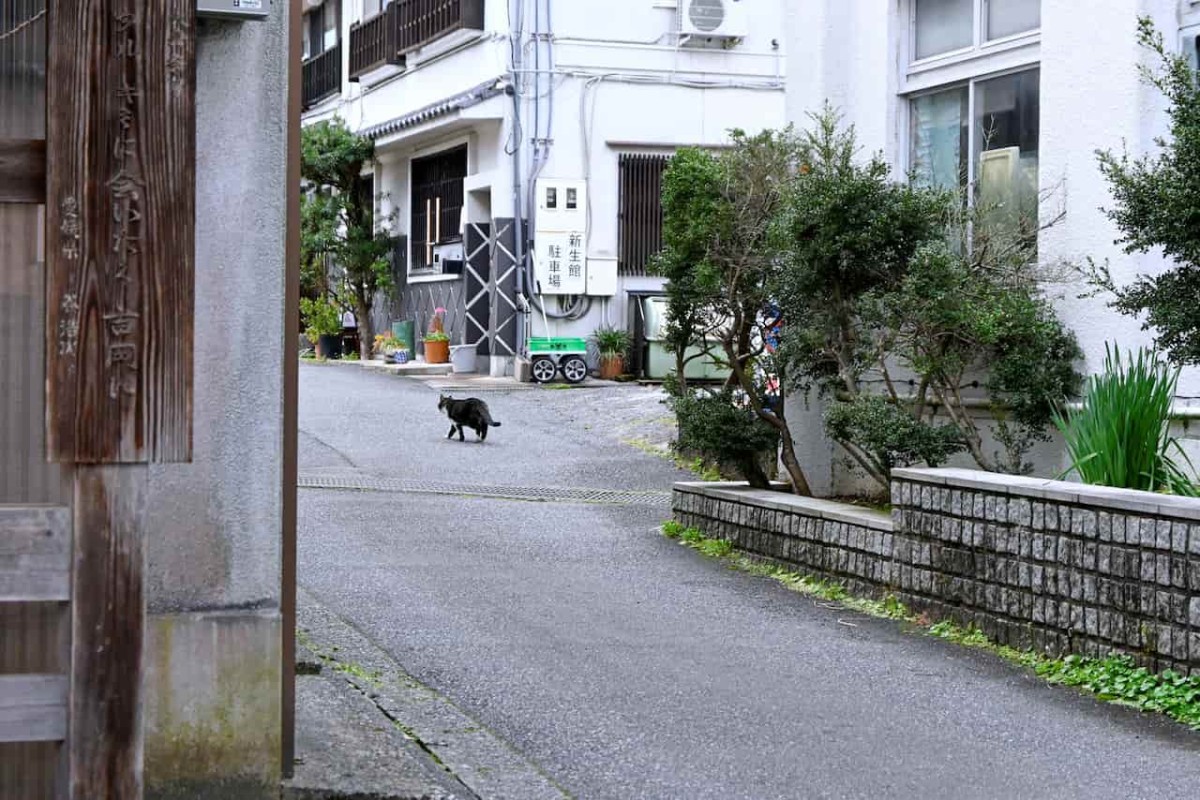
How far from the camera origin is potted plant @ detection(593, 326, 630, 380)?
78.8ft

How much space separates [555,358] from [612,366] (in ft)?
3.13

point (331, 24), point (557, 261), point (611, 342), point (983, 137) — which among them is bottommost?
point (611, 342)

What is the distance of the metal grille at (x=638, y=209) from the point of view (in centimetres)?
2458

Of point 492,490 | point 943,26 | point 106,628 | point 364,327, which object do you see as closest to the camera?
point 106,628

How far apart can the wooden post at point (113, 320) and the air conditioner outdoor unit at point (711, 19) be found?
68.7ft

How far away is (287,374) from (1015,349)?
5578mm

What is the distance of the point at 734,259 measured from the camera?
11.6 m

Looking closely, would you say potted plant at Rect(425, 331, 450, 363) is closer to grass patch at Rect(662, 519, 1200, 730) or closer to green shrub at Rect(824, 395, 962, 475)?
grass patch at Rect(662, 519, 1200, 730)

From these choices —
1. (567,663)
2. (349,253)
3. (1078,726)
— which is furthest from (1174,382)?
(349,253)

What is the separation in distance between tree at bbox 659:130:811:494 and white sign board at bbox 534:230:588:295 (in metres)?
11.8

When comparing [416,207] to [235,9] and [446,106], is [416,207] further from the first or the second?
[235,9]

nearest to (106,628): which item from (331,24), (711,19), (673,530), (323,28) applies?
(673,530)

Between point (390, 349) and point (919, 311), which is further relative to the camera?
point (390, 349)

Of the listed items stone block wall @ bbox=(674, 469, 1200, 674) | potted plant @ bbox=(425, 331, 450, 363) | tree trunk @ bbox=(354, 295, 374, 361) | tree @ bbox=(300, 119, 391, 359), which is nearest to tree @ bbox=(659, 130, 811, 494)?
stone block wall @ bbox=(674, 469, 1200, 674)
